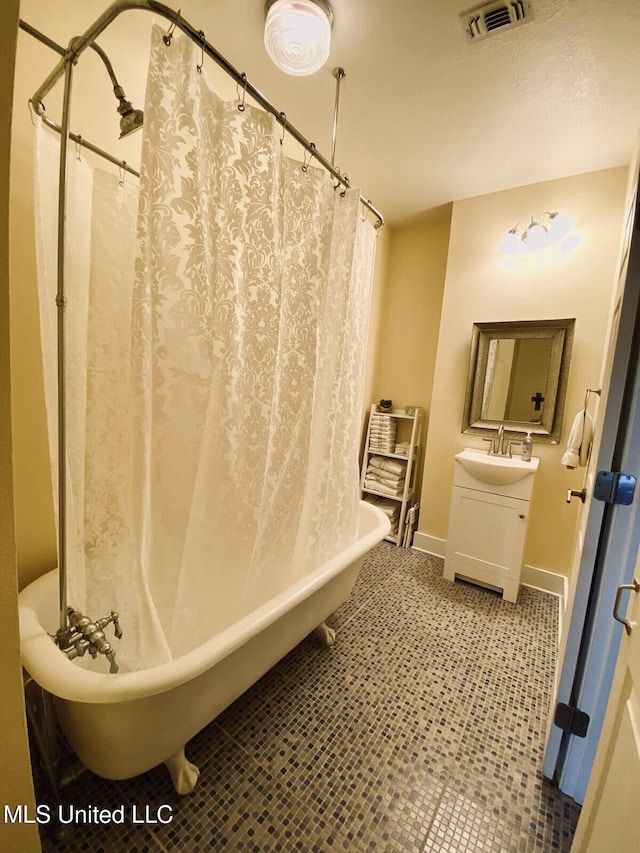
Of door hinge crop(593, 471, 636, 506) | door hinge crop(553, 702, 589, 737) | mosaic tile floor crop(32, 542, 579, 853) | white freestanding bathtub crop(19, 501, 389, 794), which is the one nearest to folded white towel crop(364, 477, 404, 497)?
mosaic tile floor crop(32, 542, 579, 853)

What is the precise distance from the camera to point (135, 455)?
887mm

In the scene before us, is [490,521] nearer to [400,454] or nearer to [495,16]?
[400,454]

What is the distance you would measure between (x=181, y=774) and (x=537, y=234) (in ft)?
10.3

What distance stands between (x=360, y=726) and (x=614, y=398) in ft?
4.88

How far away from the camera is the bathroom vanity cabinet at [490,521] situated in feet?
6.97

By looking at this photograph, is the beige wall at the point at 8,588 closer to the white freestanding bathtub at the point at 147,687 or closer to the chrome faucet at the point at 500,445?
the white freestanding bathtub at the point at 147,687

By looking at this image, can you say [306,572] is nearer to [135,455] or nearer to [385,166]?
[135,455]

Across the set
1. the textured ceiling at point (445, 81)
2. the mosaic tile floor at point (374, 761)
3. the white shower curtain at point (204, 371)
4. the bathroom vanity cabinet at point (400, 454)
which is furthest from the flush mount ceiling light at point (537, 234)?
the mosaic tile floor at point (374, 761)

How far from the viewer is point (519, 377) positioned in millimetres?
2365

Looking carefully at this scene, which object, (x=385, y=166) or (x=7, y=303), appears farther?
(x=385, y=166)

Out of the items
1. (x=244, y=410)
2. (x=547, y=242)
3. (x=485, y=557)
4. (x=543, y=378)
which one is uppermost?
(x=547, y=242)

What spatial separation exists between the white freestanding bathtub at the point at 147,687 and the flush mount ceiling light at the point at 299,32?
1999mm

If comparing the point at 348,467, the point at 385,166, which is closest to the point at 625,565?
the point at 348,467

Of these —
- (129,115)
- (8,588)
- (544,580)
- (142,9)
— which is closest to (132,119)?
(129,115)
